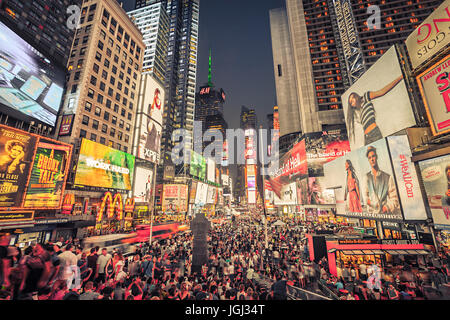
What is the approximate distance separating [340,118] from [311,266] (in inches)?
2536

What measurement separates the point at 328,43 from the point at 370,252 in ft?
275

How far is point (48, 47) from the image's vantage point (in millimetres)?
55875

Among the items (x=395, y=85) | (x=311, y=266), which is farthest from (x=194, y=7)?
(x=311, y=266)

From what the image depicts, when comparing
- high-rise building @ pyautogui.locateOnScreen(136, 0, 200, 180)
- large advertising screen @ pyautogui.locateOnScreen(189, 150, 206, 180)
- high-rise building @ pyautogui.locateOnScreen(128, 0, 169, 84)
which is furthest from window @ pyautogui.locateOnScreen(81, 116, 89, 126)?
high-rise building @ pyautogui.locateOnScreen(128, 0, 169, 84)

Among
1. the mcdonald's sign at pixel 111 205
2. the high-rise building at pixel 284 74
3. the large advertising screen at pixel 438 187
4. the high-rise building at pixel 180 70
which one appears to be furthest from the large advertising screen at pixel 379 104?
the high-rise building at pixel 180 70

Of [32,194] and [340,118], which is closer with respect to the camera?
[32,194]

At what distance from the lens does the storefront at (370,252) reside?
1392 cm

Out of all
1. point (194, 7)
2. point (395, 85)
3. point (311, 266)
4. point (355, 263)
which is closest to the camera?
point (311, 266)

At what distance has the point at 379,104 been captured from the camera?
20703 millimetres

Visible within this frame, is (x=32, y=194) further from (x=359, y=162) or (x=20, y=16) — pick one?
(x=20, y=16)

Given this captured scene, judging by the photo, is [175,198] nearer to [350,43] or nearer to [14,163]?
[14,163]

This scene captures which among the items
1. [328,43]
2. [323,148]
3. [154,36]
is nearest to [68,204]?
[323,148]

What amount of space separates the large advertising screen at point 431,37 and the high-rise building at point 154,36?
287 feet
